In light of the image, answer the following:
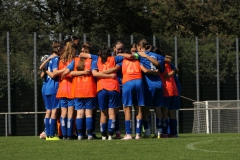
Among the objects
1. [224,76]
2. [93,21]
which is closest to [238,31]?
[93,21]

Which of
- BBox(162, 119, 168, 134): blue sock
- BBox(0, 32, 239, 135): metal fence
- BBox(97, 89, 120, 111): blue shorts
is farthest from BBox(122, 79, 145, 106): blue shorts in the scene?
BBox(0, 32, 239, 135): metal fence

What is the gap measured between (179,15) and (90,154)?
1692 inches

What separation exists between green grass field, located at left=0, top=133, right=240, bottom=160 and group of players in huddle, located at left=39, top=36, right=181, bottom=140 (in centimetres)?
121

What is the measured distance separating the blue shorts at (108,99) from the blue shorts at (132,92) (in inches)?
6.1

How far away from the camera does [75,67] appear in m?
15.7

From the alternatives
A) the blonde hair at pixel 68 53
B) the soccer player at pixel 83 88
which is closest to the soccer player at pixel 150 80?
the soccer player at pixel 83 88

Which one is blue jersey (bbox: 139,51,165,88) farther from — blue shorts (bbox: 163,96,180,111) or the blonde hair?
the blonde hair

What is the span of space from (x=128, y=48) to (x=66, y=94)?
1307cm

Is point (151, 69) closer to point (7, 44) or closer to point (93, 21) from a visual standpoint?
point (7, 44)

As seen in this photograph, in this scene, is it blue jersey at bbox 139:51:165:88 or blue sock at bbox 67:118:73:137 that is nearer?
blue jersey at bbox 139:51:165:88

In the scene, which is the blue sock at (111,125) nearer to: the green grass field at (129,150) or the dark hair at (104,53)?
the green grass field at (129,150)

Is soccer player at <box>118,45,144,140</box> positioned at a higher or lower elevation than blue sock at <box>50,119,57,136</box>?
higher

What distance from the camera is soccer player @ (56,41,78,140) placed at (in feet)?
51.9

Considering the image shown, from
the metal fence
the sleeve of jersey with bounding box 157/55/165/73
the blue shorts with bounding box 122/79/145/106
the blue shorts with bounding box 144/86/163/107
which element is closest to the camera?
the blue shorts with bounding box 122/79/145/106
